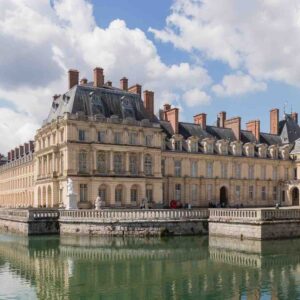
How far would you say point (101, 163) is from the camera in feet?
129

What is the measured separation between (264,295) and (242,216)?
12035 millimetres

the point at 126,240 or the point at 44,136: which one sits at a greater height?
the point at 44,136

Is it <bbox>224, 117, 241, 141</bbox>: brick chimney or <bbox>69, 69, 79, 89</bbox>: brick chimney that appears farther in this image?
<bbox>224, 117, 241, 141</bbox>: brick chimney

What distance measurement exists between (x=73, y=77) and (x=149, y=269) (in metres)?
26.0

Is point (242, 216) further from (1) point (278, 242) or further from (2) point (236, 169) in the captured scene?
(2) point (236, 169)

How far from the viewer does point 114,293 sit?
50.9 feet

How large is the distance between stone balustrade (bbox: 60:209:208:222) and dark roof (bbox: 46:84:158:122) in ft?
37.1

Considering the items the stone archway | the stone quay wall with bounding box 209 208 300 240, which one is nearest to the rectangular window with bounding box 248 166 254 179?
the stone archway

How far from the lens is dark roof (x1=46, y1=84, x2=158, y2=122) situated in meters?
40.0

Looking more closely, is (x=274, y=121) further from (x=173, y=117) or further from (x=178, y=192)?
(x=178, y=192)

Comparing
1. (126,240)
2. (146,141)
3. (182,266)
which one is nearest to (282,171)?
(146,141)

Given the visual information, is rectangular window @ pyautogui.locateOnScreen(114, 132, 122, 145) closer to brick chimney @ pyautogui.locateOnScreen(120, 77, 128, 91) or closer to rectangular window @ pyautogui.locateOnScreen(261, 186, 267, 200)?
brick chimney @ pyautogui.locateOnScreen(120, 77, 128, 91)

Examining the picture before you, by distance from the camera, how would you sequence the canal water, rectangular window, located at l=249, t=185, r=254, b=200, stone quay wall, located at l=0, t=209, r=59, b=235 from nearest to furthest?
the canal water < stone quay wall, located at l=0, t=209, r=59, b=235 < rectangular window, located at l=249, t=185, r=254, b=200

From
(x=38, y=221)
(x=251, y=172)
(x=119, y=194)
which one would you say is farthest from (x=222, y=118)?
(x=38, y=221)
